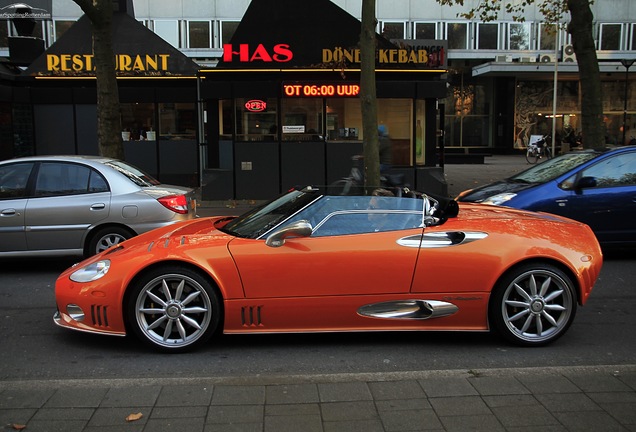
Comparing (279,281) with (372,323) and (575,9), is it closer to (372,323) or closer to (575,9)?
(372,323)

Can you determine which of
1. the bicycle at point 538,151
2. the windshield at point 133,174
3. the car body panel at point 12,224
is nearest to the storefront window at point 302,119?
the windshield at point 133,174

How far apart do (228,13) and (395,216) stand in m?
28.3

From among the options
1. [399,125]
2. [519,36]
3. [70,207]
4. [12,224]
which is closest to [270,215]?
[70,207]

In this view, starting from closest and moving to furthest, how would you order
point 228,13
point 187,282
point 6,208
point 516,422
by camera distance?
point 516,422, point 187,282, point 6,208, point 228,13

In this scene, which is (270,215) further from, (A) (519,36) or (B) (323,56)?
(A) (519,36)

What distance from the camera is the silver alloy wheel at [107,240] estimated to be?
7.52 m

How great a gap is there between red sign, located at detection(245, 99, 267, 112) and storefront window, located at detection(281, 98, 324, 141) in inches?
19.3

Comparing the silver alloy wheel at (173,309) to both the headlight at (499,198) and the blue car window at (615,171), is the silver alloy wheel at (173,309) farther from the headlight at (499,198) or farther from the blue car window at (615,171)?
the blue car window at (615,171)

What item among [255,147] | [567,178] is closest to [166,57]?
[255,147]

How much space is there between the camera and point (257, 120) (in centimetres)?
1491

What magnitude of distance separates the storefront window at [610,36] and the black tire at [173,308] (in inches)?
1415

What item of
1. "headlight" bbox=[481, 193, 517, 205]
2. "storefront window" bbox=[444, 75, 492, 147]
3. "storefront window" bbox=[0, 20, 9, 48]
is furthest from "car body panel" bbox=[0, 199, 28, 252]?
"storefront window" bbox=[444, 75, 492, 147]

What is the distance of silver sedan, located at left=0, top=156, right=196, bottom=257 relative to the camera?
7375mm

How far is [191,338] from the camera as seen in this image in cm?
456
